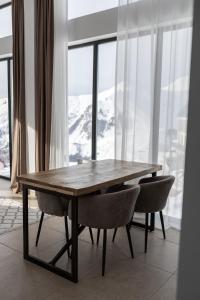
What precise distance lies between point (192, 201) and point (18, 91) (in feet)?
14.7

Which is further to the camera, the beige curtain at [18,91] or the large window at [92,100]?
the beige curtain at [18,91]

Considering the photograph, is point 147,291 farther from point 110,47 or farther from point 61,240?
point 110,47

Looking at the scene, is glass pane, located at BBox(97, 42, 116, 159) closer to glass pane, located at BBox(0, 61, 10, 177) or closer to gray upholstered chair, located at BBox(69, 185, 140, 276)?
gray upholstered chair, located at BBox(69, 185, 140, 276)

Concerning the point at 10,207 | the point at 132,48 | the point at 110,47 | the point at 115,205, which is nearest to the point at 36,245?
the point at 115,205

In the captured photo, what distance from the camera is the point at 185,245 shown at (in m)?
1.03

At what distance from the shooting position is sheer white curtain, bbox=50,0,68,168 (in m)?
4.18

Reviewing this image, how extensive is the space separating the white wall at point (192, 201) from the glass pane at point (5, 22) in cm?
516

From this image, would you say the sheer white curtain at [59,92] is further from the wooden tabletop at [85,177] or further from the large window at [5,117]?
the large window at [5,117]

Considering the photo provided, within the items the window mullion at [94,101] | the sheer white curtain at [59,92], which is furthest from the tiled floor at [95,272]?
the window mullion at [94,101]

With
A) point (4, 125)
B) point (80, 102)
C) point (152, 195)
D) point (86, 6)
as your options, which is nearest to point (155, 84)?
point (152, 195)

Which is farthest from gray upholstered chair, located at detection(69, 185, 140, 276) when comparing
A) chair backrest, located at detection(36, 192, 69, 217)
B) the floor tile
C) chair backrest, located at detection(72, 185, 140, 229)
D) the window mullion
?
the window mullion

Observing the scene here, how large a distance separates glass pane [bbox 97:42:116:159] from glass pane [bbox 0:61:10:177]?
2.44 meters

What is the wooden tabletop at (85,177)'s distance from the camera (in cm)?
228

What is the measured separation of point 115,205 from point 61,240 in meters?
1.05
